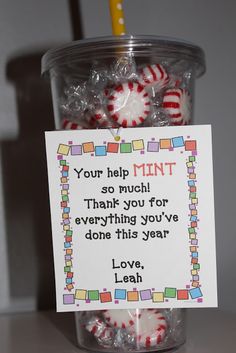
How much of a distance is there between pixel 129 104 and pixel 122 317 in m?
0.24

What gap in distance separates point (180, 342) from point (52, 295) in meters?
0.29

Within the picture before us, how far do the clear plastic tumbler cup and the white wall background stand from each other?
0.21m

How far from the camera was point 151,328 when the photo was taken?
64 cm

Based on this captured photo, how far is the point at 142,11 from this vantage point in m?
0.92

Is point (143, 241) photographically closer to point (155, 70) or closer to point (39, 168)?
point (155, 70)

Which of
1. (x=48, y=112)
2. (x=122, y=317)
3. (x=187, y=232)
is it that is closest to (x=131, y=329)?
(x=122, y=317)

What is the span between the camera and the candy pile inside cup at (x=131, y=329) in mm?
636

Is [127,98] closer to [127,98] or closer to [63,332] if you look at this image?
[127,98]

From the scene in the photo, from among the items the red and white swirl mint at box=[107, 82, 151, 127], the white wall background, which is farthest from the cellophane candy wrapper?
the white wall background

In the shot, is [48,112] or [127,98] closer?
[127,98]

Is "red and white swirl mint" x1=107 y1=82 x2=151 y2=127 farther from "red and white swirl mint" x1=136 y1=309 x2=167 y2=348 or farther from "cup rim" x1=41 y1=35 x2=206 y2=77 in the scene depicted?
"red and white swirl mint" x1=136 y1=309 x2=167 y2=348

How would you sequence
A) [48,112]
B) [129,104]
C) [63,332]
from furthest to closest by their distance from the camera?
1. [48,112]
2. [63,332]
3. [129,104]

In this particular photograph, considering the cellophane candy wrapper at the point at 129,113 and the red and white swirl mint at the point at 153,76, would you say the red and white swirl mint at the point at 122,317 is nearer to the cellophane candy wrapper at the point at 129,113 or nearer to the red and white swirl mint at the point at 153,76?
the cellophane candy wrapper at the point at 129,113

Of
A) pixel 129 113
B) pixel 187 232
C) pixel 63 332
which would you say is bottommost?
pixel 63 332
